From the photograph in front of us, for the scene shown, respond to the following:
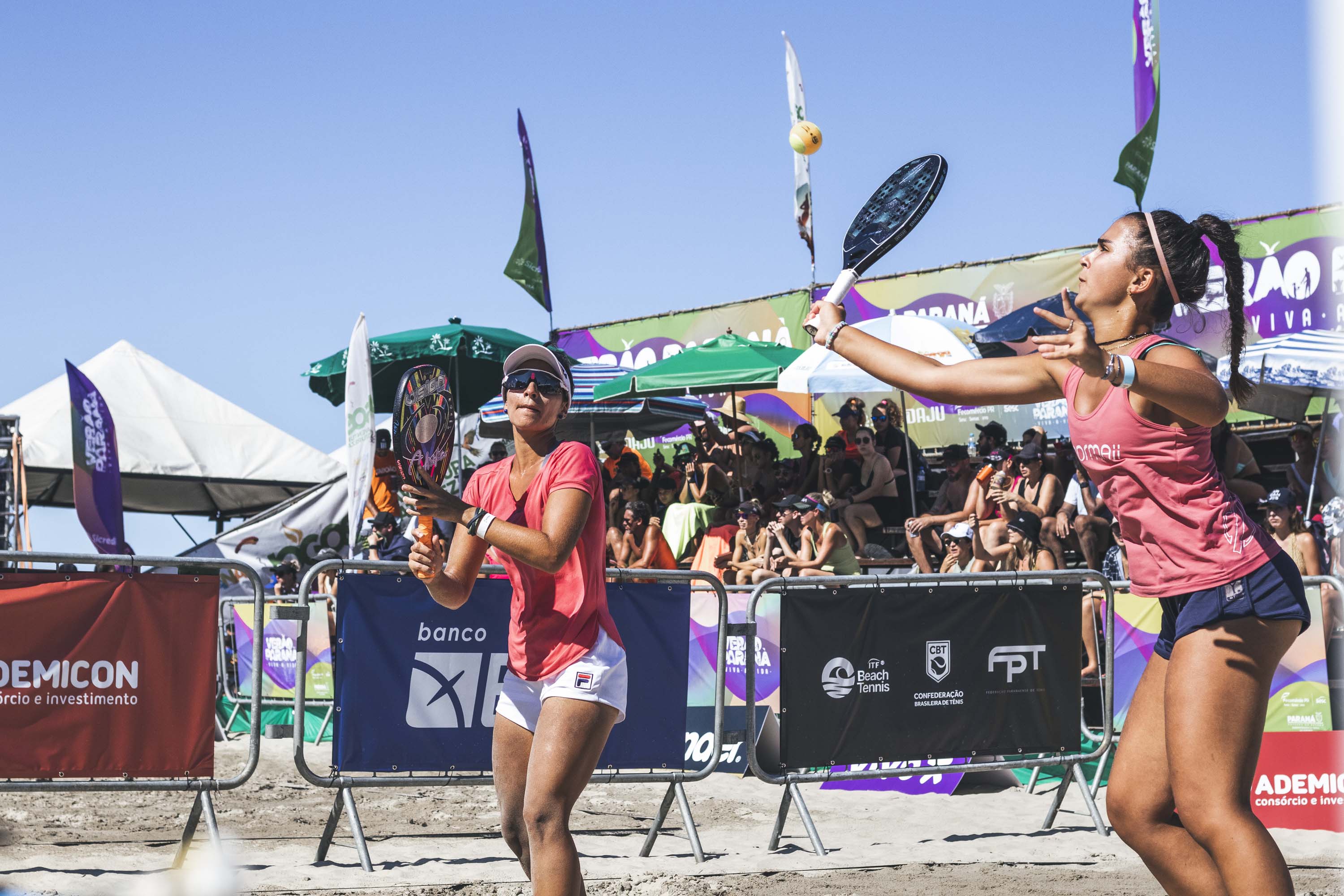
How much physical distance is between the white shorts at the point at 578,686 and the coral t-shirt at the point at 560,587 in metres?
0.02

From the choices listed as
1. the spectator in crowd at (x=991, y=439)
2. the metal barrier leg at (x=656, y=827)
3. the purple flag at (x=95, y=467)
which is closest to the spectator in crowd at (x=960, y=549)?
the spectator in crowd at (x=991, y=439)

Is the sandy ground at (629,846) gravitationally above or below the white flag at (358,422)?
below

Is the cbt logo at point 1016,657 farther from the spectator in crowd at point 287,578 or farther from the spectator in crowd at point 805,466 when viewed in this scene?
the spectator in crowd at point 287,578

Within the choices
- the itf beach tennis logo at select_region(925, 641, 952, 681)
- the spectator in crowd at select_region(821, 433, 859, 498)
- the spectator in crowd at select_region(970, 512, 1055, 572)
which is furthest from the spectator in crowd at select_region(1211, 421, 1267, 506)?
the itf beach tennis logo at select_region(925, 641, 952, 681)

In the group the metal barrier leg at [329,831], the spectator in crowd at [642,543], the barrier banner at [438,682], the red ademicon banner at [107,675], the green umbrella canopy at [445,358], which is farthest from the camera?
the green umbrella canopy at [445,358]

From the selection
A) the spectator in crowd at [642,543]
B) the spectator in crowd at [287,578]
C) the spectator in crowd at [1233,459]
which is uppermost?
the spectator in crowd at [1233,459]

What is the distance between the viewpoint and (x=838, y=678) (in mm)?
6441

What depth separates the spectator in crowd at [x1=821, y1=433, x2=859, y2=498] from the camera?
1258 cm

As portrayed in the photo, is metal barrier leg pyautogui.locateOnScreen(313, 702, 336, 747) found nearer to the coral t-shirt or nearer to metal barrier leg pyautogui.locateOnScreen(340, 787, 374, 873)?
metal barrier leg pyautogui.locateOnScreen(340, 787, 374, 873)

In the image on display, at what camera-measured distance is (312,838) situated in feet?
21.3

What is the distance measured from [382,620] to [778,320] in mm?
11295

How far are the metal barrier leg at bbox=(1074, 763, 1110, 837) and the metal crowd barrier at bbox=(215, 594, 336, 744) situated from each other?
5571 mm

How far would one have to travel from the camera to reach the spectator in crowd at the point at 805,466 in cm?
1309

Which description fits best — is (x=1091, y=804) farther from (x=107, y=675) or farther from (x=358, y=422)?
(x=358, y=422)
